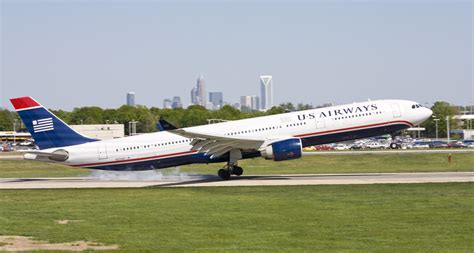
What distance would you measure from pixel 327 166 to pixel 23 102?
2704 cm

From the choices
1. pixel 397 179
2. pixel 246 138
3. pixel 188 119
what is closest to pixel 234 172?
pixel 246 138

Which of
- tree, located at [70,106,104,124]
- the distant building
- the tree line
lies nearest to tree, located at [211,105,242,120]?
the tree line

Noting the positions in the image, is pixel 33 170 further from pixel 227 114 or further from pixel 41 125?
pixel 227 114

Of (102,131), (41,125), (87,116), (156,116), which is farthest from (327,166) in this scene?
(87,116)

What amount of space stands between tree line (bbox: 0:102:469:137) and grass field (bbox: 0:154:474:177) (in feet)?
301

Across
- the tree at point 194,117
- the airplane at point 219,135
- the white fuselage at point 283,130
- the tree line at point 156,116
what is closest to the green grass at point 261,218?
the airplane at point 219,135

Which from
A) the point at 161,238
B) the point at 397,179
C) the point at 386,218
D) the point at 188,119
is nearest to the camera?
the point at 161,238

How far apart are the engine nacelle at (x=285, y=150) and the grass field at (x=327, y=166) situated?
10.1 m

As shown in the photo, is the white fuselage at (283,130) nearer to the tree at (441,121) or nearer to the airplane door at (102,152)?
the airplane door at (102,152)

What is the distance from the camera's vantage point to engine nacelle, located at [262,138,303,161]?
40.8m

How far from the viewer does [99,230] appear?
2167cm

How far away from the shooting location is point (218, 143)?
136 feet

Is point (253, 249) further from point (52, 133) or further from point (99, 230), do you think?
point (52, 133)

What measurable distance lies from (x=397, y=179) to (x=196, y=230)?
845 inches
